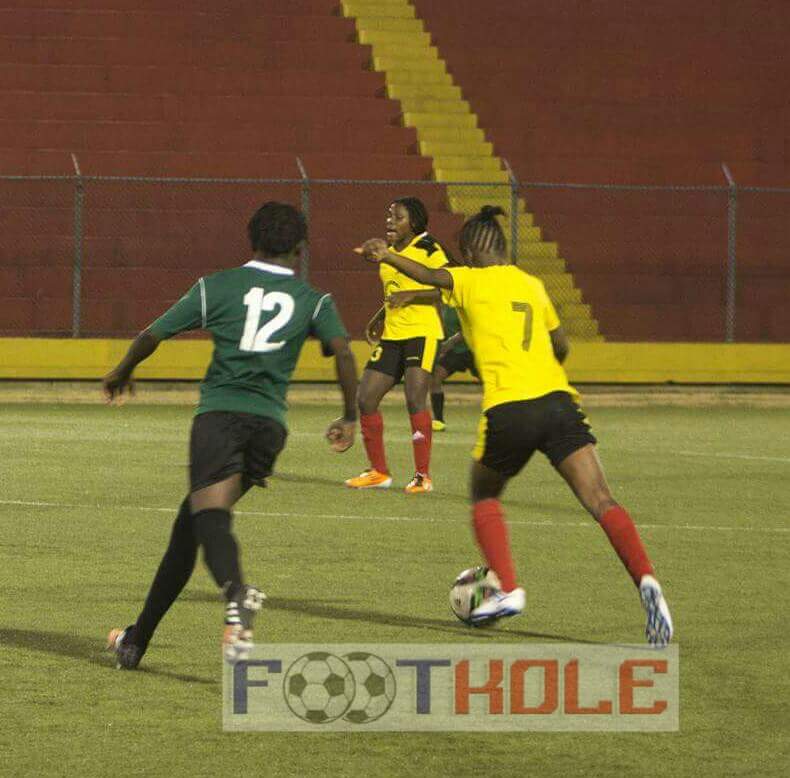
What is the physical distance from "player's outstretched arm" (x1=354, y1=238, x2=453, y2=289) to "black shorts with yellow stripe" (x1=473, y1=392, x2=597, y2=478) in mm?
596

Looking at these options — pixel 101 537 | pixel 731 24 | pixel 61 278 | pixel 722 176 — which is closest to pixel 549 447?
pixel 101 537

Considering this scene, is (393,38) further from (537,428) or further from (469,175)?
(537,428)

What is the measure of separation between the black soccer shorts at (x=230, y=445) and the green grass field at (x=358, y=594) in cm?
80

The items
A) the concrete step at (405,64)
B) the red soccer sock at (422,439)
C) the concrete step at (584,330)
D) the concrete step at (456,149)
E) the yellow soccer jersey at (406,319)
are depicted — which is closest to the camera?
the red soccer sock at (422,439)

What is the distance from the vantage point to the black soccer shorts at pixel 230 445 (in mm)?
7113

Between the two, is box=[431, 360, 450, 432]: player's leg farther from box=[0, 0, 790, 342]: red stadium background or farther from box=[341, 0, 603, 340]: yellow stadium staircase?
box=[341, 0, 603, 340]: yellow stadium staircase

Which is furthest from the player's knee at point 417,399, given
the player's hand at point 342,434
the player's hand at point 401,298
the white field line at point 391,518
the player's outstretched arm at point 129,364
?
the player's outstretched arm at point 129,364

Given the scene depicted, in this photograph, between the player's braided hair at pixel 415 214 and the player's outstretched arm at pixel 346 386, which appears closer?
the player's outstretched arm at pixel 346 386

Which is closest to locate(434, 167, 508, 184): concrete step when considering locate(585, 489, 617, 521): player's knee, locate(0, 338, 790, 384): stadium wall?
locate(0, 338, 790, 384): stadium wall

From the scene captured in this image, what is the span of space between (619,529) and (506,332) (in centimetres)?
96

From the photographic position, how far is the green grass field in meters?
6.22

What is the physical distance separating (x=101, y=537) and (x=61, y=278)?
1350 cm

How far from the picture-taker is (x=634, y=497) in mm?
14148

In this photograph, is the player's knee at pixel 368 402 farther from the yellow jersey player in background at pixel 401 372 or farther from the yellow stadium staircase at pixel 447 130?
the yellow stadium staircase at pixel 447 130
